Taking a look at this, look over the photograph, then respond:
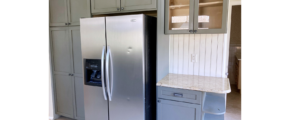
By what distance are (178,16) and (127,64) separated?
79 centimetres

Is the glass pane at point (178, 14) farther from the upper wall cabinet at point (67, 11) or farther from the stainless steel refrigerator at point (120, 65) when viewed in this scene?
the upper wall cabinet at point (67, 11)

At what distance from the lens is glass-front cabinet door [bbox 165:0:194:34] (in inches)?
73.7

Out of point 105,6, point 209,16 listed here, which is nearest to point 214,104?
point 209,16

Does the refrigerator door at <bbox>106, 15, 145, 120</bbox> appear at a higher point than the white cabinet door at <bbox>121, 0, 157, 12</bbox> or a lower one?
lower

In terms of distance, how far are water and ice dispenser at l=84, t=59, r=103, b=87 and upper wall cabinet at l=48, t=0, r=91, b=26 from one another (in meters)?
0.71

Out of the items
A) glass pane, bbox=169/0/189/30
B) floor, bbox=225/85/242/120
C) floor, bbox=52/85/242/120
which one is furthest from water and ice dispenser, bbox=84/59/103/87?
floor, bbox=225/85/242/120

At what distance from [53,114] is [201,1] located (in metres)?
2.82

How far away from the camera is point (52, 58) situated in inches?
108

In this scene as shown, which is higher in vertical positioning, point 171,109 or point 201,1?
point 201,1

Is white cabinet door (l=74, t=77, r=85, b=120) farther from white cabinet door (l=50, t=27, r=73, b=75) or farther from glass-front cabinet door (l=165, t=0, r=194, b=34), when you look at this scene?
glass-front cabinet door (l=165, t=0, r=194, b=34)
